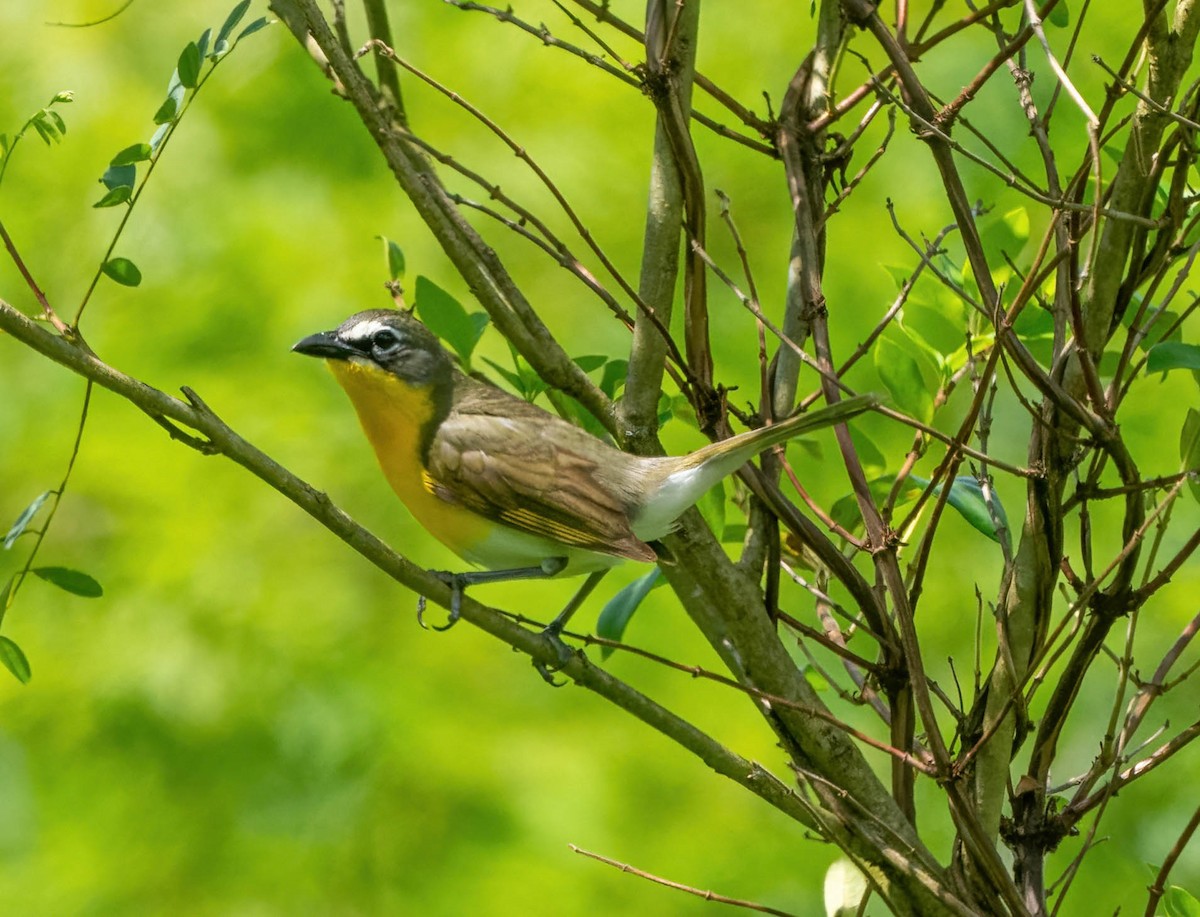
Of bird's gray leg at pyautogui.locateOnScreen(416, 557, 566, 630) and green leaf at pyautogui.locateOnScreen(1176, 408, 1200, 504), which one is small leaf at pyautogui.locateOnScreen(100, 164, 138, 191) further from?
green leaf at pyautogui.locateOnScreen(1176, 408, 1200, 504)

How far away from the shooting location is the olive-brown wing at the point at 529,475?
10.3ft

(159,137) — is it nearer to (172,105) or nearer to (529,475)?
(172,105)

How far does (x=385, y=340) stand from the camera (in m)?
3.43

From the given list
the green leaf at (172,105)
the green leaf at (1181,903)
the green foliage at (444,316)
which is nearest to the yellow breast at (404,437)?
the green foliage at (444,316)

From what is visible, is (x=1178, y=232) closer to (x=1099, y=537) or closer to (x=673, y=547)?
(x=673, y=547)

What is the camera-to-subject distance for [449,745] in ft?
13.9

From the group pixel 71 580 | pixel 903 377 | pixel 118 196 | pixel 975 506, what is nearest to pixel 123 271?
pixel 118 196

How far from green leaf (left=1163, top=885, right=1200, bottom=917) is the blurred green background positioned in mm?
1993

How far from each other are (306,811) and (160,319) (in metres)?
1.66

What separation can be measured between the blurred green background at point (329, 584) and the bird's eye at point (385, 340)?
1055 mm

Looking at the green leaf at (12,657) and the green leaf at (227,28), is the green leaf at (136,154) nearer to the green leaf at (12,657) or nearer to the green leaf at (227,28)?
the green leaf at (227,28)

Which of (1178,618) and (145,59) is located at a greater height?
(145,59)

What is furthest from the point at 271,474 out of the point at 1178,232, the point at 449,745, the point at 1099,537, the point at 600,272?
the point at 1099,537

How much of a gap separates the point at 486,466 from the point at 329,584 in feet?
4.91
